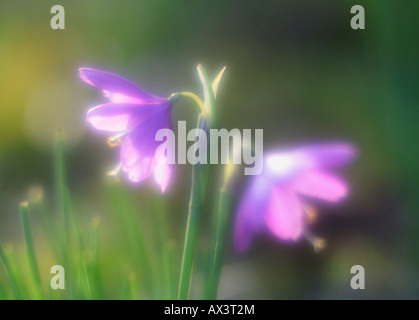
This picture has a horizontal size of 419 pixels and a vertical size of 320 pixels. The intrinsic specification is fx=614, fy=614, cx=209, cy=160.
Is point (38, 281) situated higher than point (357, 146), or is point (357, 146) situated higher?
point (357, 146)

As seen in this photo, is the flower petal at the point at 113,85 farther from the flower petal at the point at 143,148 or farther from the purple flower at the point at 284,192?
the purple flower at the point at 284,192

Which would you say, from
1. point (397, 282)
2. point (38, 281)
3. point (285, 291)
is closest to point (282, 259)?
point (285, 291)

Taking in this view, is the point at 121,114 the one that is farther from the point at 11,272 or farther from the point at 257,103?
the point at 257,103

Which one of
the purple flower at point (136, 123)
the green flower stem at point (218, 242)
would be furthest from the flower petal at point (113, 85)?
the green flower stem at point (218, 242)

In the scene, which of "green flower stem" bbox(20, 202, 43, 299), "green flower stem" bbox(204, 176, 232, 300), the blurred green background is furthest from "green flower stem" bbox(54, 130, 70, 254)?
the blurred green background

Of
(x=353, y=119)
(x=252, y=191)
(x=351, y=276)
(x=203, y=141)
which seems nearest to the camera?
(x=203, y=141)

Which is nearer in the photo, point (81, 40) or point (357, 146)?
point (81, 40)

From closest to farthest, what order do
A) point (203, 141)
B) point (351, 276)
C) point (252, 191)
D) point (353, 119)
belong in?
point (203, 141) < point (252, 191) < point (351, 276) < point (353, 119)

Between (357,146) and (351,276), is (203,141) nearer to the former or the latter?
(351,276)
